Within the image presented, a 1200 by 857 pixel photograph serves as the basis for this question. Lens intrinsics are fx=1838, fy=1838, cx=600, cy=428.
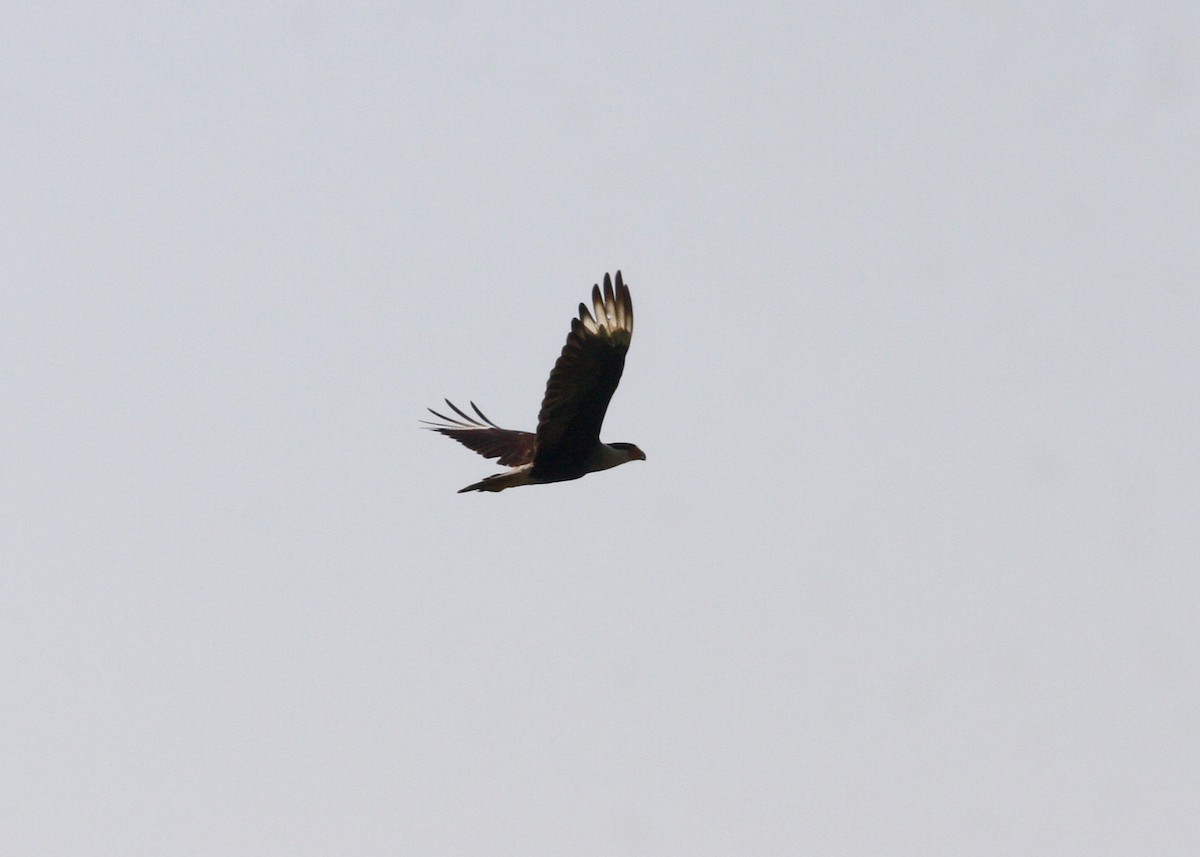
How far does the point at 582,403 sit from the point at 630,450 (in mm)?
963

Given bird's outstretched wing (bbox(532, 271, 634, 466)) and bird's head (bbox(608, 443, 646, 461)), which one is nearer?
bird's outstretched wing (bbox(532, 271, 634, 466))

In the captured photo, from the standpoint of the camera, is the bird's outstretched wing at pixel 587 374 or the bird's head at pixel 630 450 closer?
the bird's outstretched wing at pixel 587 374

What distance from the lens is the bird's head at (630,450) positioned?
17.3m

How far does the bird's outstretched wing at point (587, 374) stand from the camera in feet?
53.1

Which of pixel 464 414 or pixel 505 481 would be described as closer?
pixel 505 481

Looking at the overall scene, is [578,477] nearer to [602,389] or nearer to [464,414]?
[602,389]

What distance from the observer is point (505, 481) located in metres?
17.2

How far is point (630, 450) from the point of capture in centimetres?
1736

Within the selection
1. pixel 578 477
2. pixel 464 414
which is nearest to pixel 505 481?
pixel 578 477

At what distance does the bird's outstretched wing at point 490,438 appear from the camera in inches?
724

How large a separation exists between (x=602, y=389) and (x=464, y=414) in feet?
16.2

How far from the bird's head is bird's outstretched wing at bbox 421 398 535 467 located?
0.95 meters

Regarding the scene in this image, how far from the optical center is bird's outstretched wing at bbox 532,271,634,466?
1617 cm

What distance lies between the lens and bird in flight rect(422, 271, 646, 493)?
637 inches
